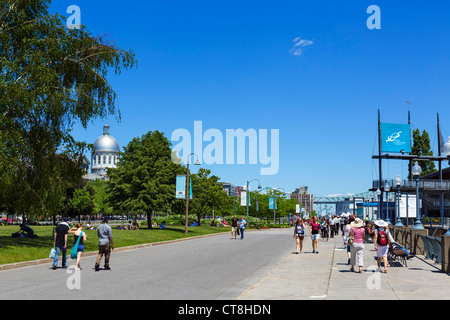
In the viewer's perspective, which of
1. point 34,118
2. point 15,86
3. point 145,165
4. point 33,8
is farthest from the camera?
point 145,165

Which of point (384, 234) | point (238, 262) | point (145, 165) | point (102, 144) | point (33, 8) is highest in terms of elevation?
point (102, 144)

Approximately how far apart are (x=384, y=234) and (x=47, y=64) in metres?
15.5

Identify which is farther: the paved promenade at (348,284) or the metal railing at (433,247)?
the metal railing at (433,247)

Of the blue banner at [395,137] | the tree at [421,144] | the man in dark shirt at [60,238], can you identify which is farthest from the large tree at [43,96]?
the tree at [421,144]

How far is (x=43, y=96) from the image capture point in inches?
792

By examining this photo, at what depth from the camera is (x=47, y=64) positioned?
21312 millimetres

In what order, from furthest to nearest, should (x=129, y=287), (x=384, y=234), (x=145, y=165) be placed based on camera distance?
(x=145, y=165) → (x=384, y=234) → (x=129, y=287)

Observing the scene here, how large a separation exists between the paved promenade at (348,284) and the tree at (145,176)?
30224 millimetres

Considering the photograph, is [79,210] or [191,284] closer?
[191,284]

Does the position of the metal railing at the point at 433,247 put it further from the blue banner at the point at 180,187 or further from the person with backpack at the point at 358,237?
the blue banner at the point at 180,187

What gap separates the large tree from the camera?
19.5m

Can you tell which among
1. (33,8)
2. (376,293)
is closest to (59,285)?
(376,293)

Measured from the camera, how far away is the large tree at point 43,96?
19453 mm
